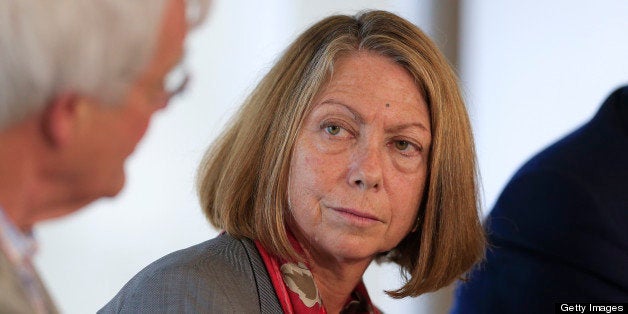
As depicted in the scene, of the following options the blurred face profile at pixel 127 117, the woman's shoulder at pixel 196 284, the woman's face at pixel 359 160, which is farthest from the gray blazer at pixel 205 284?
the blurred face profile at pixel 127 117

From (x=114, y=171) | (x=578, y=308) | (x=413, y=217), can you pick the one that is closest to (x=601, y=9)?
(x=578, y=308)

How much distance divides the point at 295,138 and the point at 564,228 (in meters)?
0.77

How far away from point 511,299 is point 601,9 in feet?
4.65

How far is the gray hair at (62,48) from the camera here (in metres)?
0.68

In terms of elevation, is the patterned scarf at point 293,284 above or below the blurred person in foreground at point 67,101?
below

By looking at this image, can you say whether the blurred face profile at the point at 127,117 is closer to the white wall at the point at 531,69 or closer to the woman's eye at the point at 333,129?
the woman's eye at the point at 333,129

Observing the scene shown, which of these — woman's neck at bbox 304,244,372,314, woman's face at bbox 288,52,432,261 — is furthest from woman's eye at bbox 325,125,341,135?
woman's neck at bbox 304,244,372,314

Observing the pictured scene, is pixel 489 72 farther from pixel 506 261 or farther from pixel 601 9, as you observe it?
pixel 506 261

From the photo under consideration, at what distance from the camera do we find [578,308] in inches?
77.8

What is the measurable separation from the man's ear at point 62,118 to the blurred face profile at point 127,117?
0.5 inches

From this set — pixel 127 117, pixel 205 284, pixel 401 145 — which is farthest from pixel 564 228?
pixel 127 117

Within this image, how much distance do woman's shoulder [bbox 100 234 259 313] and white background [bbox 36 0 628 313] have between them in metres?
0.31

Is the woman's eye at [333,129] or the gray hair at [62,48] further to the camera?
the woman's eye at [333,129]

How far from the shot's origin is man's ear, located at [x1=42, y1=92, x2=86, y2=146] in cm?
72
